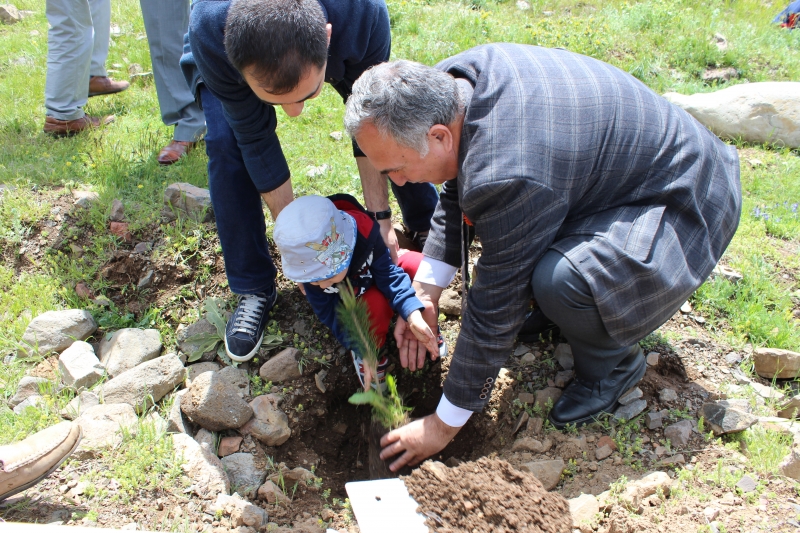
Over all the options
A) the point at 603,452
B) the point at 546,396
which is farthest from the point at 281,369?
the point at 603,452

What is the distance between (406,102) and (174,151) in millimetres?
2500

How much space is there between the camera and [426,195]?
3.06 m

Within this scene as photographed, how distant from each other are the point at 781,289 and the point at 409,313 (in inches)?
81.7

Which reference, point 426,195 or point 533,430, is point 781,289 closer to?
point 533,430

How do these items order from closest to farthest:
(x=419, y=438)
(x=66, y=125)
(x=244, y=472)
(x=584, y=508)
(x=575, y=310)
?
1. (x=584, y=508)
2. (x=575, y=310)
3. (x=419, y=438)
4. (x=244, y=472)
5. (x=66, y=125)

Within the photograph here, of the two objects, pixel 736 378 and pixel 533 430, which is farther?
pixel 736 378

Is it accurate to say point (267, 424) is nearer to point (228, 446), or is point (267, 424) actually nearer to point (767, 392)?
point (228, 446)

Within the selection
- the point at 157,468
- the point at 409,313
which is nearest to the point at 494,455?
the point at 409,313

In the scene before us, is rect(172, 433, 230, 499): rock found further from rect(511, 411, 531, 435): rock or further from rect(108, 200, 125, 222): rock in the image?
rect(108, 200, 125, 222): rock

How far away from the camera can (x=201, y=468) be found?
2.18m

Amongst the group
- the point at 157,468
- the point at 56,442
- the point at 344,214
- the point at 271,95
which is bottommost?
the point at 157,468

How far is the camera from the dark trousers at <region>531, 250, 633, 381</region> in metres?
2.02

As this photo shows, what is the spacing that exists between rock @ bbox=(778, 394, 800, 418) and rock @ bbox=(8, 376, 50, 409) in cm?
317

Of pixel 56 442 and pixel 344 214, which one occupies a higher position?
pixel 344 214
